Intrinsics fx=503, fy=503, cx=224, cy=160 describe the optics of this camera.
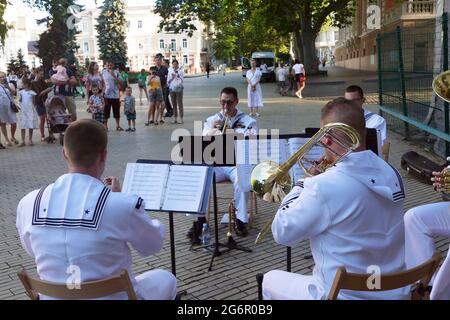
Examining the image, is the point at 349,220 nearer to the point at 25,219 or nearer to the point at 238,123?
the point at 25,219

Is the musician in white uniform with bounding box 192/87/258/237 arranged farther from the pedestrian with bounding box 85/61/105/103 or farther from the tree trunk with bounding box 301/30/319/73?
the tree trunk with bounding box 301/30/319/73

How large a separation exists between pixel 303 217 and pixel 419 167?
19.0 feet

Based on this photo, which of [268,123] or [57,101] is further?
[268,123]

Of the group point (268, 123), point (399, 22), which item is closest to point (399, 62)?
point (268, 123)

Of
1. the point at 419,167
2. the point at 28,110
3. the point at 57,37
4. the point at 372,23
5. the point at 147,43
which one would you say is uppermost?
the point at 147,43

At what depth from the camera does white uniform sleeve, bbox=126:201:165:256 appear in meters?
2.45

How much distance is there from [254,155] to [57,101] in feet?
27.6

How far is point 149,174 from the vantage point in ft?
12.4

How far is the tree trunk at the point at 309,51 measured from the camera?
33.3 meters

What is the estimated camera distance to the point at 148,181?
3.76 metres

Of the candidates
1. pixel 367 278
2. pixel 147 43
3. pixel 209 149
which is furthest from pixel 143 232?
pixel 147 43

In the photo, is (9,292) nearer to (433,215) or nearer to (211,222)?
(211,222)

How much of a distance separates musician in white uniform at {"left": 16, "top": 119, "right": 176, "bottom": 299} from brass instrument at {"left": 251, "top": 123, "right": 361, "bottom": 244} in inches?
31.9

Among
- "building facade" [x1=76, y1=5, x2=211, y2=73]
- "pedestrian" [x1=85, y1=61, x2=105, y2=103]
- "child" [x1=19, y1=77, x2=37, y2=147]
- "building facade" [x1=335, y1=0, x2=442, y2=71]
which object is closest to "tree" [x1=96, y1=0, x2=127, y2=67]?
"building facade" [x1=335, y1=0, x2=442, y2=71]
